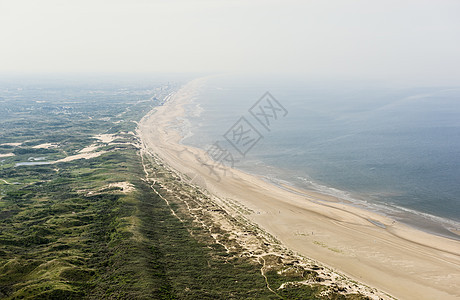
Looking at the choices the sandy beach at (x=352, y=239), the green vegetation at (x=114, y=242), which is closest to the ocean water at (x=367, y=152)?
the sandy beach at (x=352, y=239)

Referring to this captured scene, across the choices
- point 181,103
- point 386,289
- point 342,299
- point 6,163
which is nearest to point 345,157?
point 386,289

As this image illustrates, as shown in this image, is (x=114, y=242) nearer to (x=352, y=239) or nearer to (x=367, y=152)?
(x=352, y=239)

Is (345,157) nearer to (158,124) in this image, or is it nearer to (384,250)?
(384,250)

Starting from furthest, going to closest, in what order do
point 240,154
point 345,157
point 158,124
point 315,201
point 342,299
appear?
1. point 158,124
2. point 240,154
3. point 345,157
4. point 315,201
5. point 342,299

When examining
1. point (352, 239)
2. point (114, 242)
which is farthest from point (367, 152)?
point (114, 242)

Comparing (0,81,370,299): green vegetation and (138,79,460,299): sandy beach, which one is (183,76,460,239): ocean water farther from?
(0,81,370,299): green vegetation

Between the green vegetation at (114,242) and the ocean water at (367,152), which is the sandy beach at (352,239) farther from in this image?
the green vegetation at (114,242)
